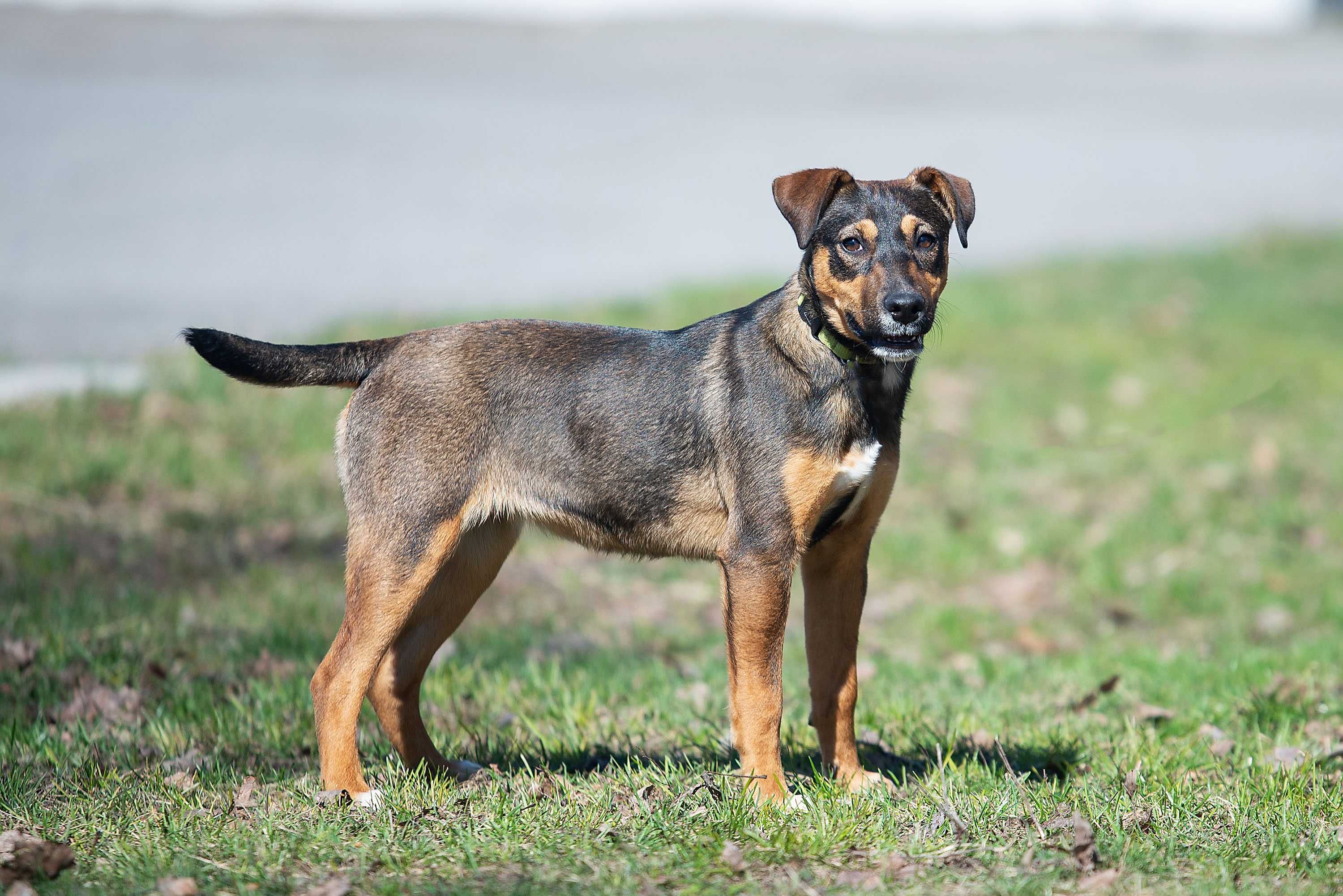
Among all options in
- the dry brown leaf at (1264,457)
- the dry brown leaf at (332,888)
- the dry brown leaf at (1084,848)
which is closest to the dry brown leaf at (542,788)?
the dry brown leaf at (332,888)

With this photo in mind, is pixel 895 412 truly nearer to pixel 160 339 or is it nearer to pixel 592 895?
pixel 592 895

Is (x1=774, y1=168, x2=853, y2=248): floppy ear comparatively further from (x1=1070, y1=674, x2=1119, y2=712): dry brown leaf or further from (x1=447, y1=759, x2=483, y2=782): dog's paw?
(x1=1070, y1=674, x2=1119, y2=712): dry brown leaf

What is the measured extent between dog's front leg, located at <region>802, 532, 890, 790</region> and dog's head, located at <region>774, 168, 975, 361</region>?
89 centimetres

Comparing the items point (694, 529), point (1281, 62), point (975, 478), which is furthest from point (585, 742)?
point (1281, 62)

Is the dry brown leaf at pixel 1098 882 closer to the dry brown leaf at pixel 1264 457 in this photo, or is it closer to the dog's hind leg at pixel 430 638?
the dog's hind leg at pixel 430 638

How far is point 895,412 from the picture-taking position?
181 inches

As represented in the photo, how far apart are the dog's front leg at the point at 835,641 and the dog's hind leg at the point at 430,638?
1.15 meters

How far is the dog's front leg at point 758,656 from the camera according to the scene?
444cm

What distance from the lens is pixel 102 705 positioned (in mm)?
5562

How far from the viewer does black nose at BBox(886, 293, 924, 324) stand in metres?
4.21

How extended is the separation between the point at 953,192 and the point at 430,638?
99.5 inches

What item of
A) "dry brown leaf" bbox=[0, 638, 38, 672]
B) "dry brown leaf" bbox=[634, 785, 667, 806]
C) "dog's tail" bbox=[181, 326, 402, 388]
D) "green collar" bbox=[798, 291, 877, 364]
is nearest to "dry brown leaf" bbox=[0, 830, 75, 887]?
"dog's tail" bbox=[181, 326, 402, 388]

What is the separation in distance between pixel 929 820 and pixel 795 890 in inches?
26.4

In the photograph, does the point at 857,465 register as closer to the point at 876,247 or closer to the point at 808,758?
the point at 876,247
